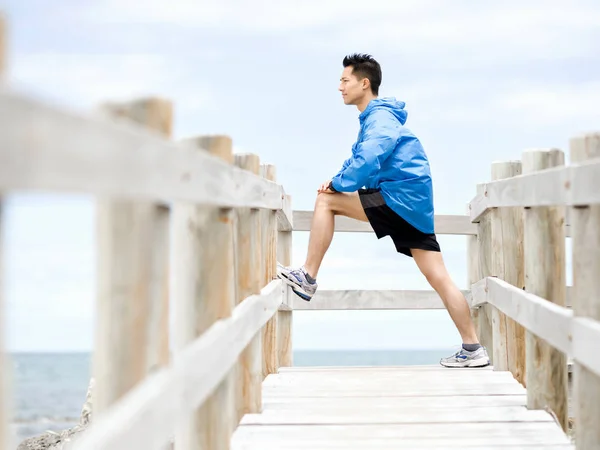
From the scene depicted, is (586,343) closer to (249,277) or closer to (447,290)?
(249,277)

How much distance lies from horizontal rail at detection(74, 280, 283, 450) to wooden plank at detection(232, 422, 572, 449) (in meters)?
0.62

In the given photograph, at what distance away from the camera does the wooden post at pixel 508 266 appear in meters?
5.40

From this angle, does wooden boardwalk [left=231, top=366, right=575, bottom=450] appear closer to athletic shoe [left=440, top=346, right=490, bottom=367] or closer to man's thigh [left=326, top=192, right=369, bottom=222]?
athletic shoe [left=440, top=346, right=490, bottom=367]

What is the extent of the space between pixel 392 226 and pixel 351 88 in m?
1.10

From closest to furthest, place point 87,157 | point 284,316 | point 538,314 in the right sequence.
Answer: point 87,157
point 538,314
point 284,316

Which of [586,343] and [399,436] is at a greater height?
[586,343]

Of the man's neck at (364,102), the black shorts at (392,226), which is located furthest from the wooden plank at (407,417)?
the man's neck at (364,102)

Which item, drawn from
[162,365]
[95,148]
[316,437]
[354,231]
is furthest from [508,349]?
[95,148]

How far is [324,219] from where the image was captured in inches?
238

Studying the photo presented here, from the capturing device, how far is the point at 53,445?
7152mm

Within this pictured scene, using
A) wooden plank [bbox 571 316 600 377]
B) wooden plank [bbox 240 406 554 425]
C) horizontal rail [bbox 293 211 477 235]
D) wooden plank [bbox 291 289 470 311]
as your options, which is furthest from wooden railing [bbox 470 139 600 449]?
wooden plank [bbox 291 289 470 311]

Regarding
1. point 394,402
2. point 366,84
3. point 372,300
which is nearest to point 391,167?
point 366,84

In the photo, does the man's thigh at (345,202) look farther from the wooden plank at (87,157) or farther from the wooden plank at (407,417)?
the wooden plank at (87,157)

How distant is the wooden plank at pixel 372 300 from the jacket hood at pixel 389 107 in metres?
2.13
